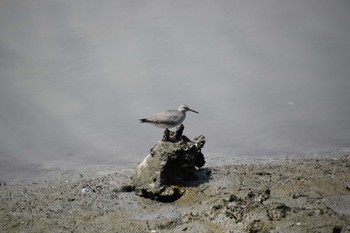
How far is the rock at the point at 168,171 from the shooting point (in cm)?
698

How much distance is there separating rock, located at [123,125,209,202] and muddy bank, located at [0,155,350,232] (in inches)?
5.9

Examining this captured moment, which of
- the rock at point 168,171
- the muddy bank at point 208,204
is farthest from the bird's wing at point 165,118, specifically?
the muddy bank at point 208,204

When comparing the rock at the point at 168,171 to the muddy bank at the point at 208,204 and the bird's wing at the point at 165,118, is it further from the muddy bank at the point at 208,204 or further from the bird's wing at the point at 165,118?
the bird's wing at the point at 165,118

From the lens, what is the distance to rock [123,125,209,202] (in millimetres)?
6980

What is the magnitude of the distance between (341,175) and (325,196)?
46.1 inches

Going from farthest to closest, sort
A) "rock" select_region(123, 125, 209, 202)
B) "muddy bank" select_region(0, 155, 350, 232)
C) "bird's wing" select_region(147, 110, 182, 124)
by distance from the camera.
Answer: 1. "bird's wing" select_region(147, 110, 182, 124)
2. "rock" select_region(123, 125, 209, 202)
3. "muddy bank" select_region(0, 155, 350, 232)

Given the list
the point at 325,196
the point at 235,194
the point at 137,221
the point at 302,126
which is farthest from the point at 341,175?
the point at 137,221

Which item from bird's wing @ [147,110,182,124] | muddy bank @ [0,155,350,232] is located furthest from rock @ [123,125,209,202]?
bird's wing @ [147,110,182,124]

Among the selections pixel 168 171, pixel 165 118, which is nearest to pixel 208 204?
pixel 168 171

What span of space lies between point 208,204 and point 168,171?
108 cm

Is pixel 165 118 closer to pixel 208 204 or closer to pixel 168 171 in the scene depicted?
pixel 168 171

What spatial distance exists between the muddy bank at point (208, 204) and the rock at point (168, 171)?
149mm

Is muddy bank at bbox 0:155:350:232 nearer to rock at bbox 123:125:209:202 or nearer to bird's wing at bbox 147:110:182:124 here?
rock at bbox 123:125:209:202

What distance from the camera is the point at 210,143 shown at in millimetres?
10125
